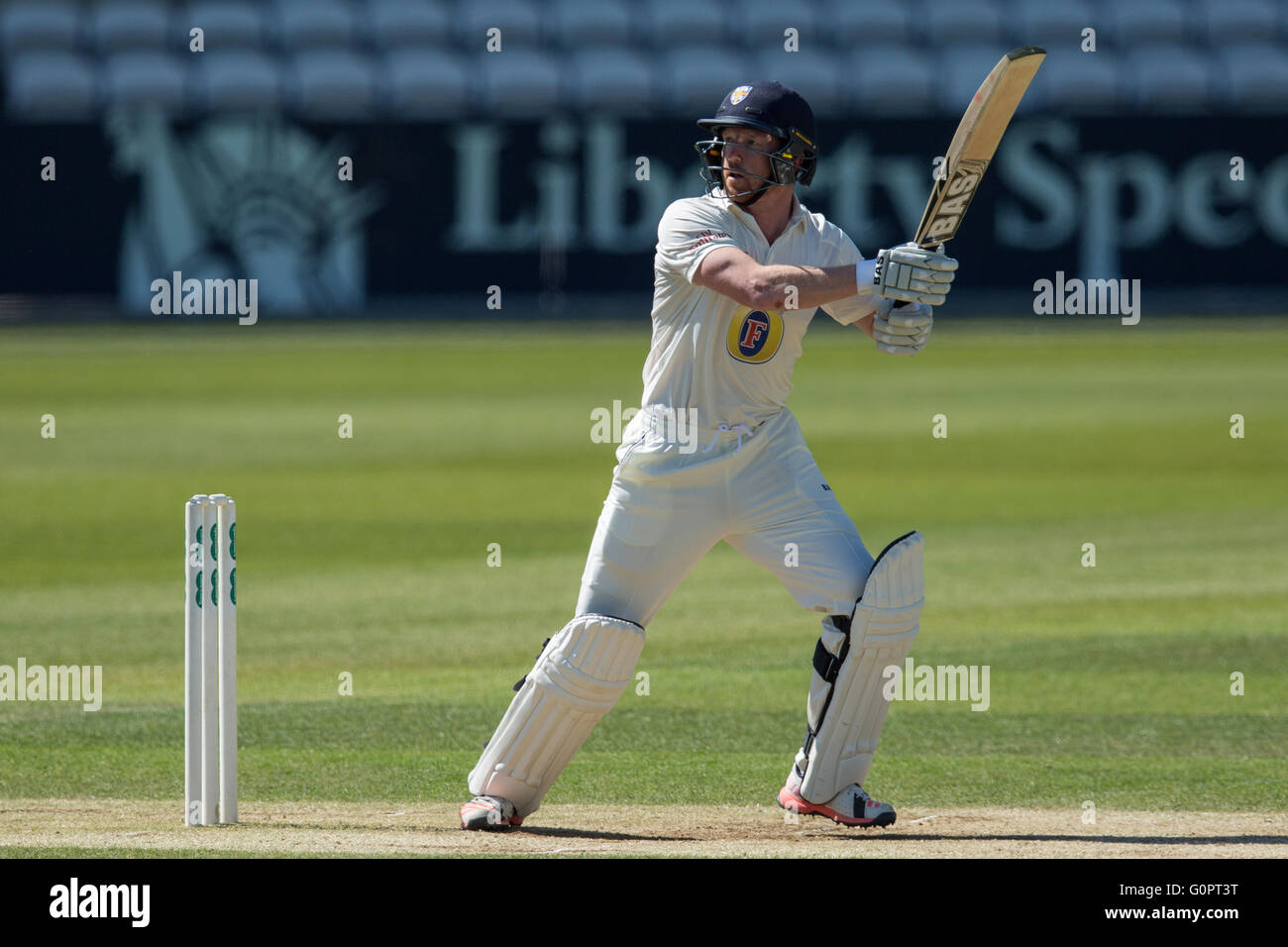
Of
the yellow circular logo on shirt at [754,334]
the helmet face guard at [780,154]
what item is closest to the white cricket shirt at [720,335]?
the yellow circular logo on shirt at [754,334]

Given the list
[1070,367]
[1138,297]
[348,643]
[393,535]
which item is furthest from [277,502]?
[1138,297]

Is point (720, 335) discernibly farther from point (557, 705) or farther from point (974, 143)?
point (557, 705)

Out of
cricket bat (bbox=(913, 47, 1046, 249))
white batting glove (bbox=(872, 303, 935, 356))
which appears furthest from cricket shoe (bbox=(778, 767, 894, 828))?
cricket bat (bbox=(913, 47, 1046, 249))

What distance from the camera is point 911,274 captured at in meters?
5.44

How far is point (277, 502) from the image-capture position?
15.0m

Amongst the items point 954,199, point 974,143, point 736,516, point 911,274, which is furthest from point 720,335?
point 974,143

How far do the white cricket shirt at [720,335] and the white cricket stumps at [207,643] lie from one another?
1.37m

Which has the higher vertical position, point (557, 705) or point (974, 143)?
point (974, 143)

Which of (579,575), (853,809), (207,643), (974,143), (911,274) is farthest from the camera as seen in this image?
(579,575)

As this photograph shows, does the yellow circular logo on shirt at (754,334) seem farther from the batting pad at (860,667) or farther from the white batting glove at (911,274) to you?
the batting pad at (860,667)

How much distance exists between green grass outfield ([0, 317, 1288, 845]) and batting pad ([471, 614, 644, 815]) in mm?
630

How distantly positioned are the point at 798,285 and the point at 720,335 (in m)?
0.45
